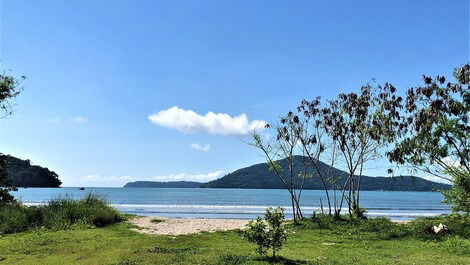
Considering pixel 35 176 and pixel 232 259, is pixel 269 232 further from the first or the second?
pixel 35 176

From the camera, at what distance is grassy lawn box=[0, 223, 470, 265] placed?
32.0ft

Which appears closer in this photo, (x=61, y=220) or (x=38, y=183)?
(x=61, y=220)

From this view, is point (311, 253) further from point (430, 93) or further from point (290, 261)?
point (430, 93)

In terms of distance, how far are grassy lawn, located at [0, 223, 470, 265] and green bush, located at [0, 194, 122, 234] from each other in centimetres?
115

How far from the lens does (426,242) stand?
13.2 metres

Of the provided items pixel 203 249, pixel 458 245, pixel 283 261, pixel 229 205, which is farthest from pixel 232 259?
pixel 229 205

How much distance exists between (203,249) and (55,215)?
846 cm

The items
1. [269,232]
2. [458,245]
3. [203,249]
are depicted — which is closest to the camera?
[269,232]

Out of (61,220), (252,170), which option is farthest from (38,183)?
A: (61,220)

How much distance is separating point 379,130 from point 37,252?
14672mm

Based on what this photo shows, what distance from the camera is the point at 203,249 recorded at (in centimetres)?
1134

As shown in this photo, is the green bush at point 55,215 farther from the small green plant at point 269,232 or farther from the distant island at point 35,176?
the distant island at point 35,176

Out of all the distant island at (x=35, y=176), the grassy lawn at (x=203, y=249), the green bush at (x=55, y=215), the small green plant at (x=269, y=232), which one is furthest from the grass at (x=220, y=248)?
the distant island at (x=35, y=176)

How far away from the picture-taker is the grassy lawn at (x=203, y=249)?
9.75 m
